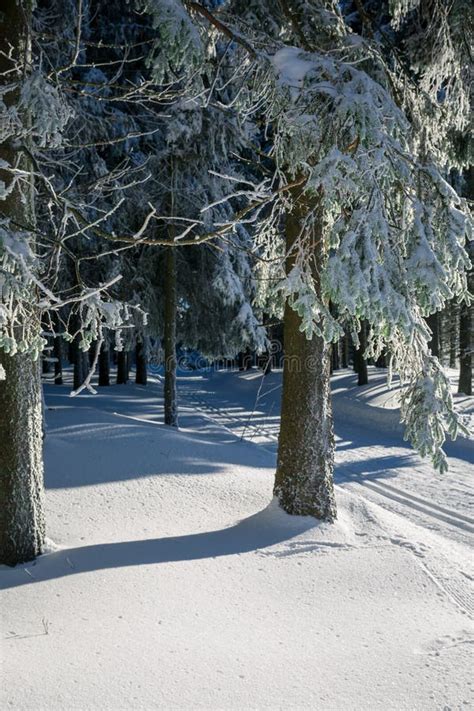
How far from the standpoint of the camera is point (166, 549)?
20.0ft

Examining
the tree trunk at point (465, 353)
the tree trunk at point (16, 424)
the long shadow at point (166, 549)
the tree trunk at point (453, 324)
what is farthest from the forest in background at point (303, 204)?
the tree trunk at point (453, 324)

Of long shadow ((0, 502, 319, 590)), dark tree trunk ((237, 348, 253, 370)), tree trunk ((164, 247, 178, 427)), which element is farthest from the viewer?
dark tree trunk ((237, 348, 253, 370))

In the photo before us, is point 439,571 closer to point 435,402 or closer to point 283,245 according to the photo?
point 435,402

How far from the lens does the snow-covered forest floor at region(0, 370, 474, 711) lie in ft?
12.1

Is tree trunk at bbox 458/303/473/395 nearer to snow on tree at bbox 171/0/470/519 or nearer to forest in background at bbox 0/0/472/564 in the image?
forest in background at bbox 0/0/472/564

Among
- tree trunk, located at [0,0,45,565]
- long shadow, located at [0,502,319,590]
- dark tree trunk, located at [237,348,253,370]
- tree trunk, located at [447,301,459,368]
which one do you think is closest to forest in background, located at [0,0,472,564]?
tree trunk, located at [0,0,45,565]

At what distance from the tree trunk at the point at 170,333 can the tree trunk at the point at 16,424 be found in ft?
26.2

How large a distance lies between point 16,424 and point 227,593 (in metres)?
2.61

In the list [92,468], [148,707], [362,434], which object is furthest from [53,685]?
[362,434]

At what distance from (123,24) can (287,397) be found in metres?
12.3

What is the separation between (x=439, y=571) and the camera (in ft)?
19.0

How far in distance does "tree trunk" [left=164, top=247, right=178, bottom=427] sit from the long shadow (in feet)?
23.2

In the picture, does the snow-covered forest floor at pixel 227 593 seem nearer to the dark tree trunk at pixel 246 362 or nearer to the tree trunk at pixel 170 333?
the tree trunk at pixel 170 333

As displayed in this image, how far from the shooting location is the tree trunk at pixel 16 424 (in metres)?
5.61
